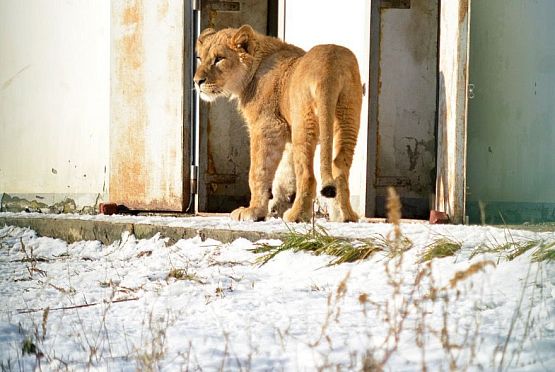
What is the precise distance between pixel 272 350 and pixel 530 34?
4038 millimetres

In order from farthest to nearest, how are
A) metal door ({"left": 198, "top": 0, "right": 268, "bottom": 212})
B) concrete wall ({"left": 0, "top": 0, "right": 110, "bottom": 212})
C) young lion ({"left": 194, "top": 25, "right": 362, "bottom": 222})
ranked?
1. concrete wall ({"left": 0, "top": 0, "right": 110, "bottom": 212})
2. metal door ({"left": 198, "top": 0, "right": 268, "bottom": 212})
3. young lion ({"left": 194, "top": 25, "right": 362, "bottom": 222})

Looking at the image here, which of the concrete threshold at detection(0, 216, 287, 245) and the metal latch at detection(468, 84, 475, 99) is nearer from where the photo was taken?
the concrete threshold at detection(0, 216, 287, 245)

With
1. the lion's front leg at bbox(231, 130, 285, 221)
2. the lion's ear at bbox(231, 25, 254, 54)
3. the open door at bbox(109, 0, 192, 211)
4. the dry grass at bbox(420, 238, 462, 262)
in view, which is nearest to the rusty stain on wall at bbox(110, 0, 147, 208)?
the open door at bbox(109, 0, 192, 211)

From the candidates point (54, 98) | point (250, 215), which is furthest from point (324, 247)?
point (54, 98)

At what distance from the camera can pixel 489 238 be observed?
4.18 metres

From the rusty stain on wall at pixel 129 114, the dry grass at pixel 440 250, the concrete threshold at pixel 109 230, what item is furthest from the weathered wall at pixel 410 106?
the dry grass at pixel 440 250

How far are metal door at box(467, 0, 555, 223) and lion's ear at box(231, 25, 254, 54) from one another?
1738 millimetres

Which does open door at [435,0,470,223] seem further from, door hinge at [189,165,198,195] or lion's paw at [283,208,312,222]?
door hinge at [189,165,198,195]

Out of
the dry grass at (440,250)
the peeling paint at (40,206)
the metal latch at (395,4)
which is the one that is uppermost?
the metal latch at (395,4)

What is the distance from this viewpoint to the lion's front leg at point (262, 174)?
6.14 metres

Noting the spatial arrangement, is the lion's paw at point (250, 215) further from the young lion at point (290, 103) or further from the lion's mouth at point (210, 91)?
the lion's mouth at point (210, 91)

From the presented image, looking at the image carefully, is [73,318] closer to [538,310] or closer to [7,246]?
[538,310]

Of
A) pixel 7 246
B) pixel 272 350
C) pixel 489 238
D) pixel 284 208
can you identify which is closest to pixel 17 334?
pixel 272 350

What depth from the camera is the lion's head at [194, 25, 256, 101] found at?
6652 millimetres
